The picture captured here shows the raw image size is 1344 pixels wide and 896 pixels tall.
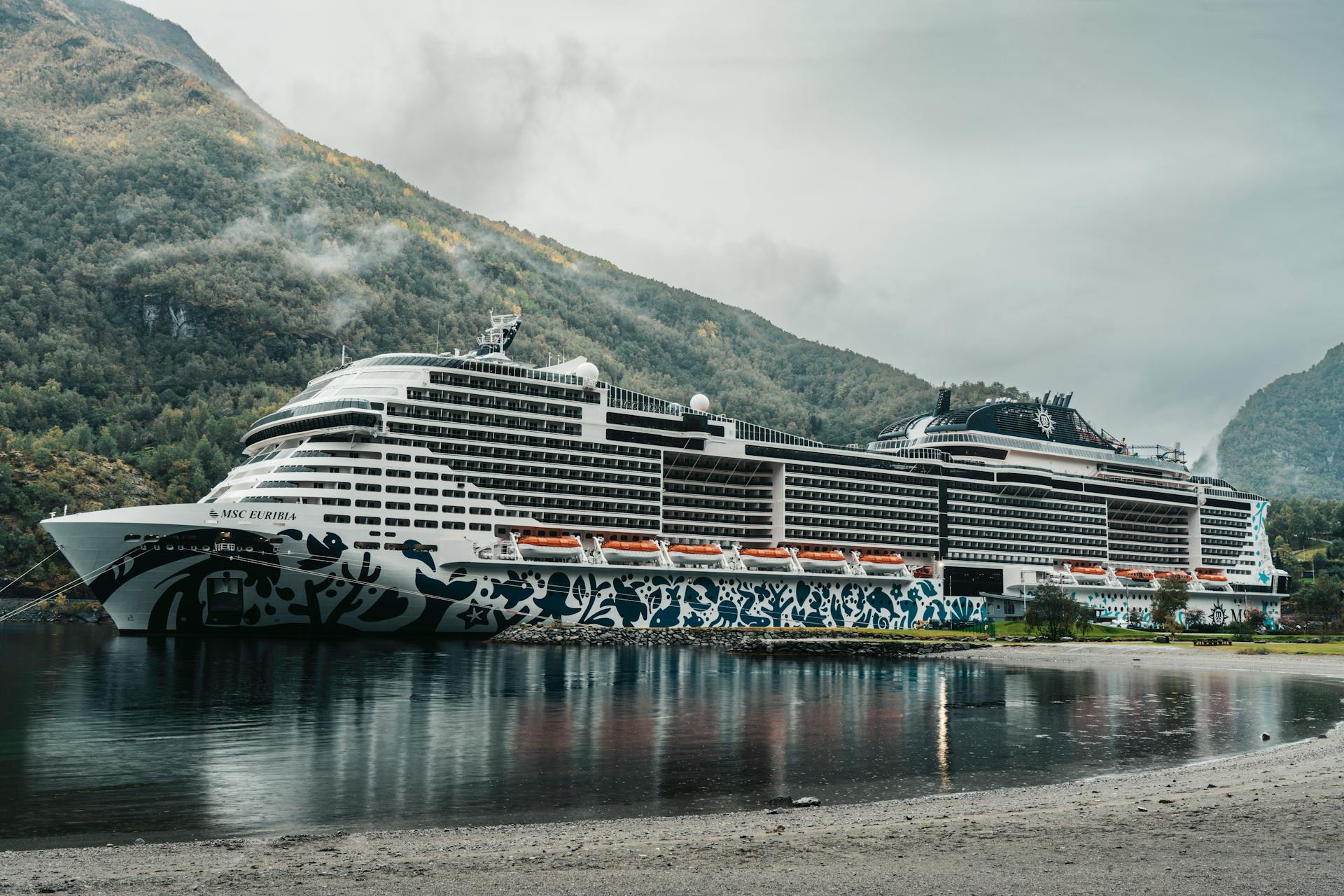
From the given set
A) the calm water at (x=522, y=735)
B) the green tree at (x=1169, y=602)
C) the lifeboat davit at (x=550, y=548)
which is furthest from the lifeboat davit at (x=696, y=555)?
the green tree at (x=1169, y=602)

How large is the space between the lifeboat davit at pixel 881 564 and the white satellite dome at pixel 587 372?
27953mm

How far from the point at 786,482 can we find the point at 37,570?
283 feet

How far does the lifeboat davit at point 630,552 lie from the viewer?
79.0 meters

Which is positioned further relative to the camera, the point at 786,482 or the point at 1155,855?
the point at 786,482

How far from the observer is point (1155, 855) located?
13664 mm

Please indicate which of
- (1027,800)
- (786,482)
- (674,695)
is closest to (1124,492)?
(786,482)

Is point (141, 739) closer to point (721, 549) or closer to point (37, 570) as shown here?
point (721, 549)

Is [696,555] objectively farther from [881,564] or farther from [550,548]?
[881,564]

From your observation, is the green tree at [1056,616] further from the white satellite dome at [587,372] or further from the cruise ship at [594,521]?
the white satellite dome at [587,372]

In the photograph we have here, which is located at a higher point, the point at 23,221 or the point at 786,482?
the point at 23,221

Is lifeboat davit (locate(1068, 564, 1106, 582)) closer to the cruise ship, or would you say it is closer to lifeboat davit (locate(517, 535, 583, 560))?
the cruise ship

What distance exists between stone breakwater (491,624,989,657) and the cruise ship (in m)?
1.62

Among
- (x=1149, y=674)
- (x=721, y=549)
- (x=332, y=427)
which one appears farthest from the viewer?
(x=721, y=549)

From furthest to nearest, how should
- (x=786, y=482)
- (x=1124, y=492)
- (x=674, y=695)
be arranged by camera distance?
(x=1124, y=492)
(x=786, y=482)
(x=674, y=695)
